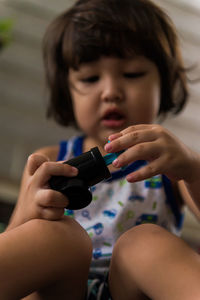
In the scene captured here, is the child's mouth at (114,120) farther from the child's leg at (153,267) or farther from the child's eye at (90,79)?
the child's leg at (153,267)

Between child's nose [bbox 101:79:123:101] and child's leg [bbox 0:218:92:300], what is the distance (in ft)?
1.37

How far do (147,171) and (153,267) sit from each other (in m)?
0.17

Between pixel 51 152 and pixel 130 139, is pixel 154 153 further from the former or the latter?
pixel 51 152

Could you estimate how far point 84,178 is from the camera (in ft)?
2.10

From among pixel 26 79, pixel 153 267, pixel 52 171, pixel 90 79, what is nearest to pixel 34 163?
pixel 52 171

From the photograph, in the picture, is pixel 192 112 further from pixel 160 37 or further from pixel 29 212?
pixel 29 212

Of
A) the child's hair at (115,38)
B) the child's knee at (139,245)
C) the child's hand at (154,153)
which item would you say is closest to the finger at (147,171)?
the child's hand at (154,153)

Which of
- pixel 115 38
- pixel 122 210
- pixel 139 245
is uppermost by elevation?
pixel 115 38

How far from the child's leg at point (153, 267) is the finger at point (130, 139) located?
0.54 ft

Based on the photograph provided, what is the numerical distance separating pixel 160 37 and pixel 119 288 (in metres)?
0.74

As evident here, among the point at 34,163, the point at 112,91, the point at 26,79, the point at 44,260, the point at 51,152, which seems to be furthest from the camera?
the point at 26,79

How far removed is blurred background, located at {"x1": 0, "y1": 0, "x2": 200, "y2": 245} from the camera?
1.69 meters

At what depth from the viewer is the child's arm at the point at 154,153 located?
672 mm

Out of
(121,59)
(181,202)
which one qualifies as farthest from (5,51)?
(181,202)
